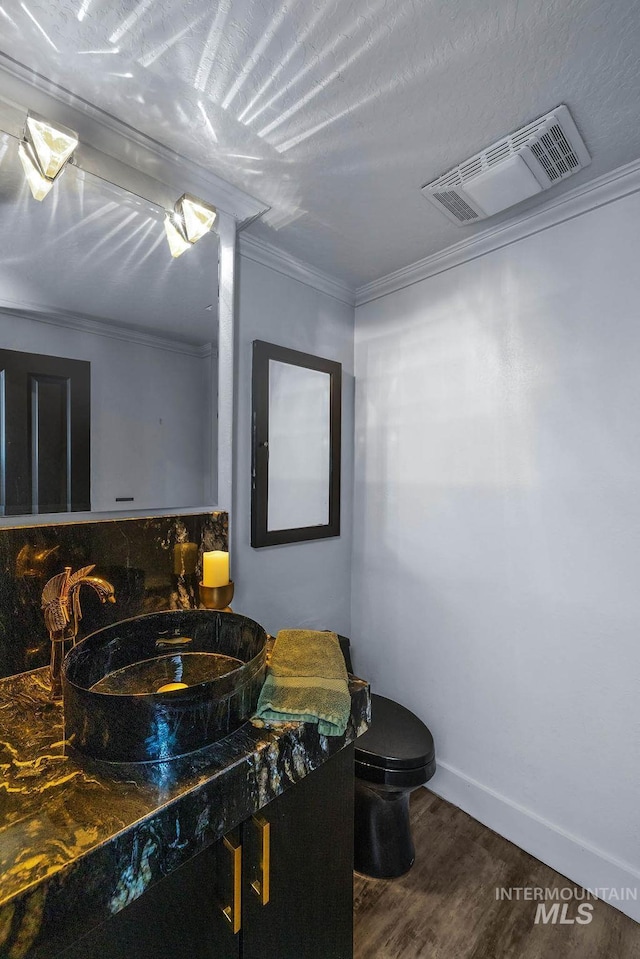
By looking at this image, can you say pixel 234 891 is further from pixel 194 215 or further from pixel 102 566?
pixel 194 215

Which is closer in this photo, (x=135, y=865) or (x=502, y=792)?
(x=135, y=865)

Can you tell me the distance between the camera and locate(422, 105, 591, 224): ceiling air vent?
1.20 m

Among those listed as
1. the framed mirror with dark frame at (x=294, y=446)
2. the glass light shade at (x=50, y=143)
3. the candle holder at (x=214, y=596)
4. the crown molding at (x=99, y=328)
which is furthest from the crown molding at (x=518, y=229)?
the candle holder at (x=214, y=596)

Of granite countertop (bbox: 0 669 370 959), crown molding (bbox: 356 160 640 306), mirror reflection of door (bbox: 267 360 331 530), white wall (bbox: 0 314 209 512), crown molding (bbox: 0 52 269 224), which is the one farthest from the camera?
mirror reflection of door (bbox: 267 360 331 530)

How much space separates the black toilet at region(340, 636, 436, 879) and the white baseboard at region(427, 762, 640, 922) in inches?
13.7

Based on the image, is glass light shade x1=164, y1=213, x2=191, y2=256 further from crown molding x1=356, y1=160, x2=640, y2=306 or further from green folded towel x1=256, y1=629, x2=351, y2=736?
green folded towel x1=256, y1=629, x2=351, y2=736

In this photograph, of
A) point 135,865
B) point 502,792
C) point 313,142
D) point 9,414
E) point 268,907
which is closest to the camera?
point 135,865

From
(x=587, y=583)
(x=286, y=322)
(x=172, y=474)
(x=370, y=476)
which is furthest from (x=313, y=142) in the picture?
(x=587, y=583)

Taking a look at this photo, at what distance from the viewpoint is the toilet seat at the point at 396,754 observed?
1413 mm

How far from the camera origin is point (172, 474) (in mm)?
1393

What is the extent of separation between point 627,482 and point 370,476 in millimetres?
1080

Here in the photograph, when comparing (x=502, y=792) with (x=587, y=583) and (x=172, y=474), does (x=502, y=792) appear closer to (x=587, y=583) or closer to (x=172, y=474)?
(x=587, y=583)

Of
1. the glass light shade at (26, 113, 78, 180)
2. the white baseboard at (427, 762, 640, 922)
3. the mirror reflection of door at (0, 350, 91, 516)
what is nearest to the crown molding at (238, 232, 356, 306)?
the glass light shade at (26, 113, 78, 180)

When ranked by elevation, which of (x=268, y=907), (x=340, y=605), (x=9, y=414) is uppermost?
(x=9, y=414)
